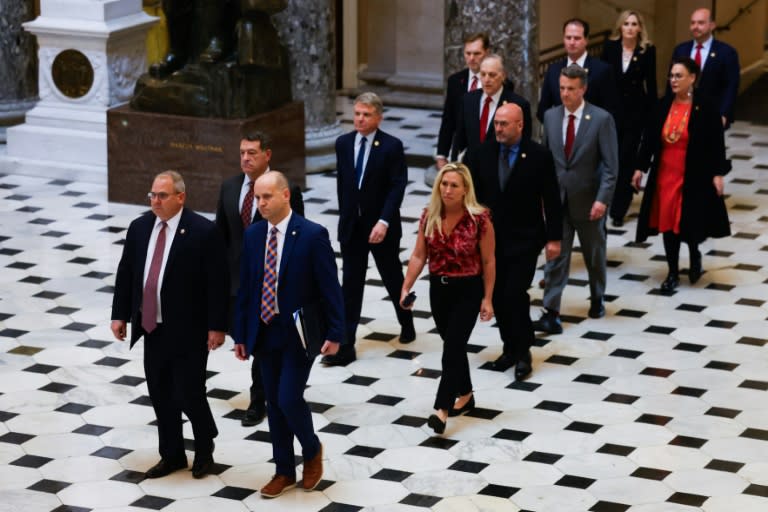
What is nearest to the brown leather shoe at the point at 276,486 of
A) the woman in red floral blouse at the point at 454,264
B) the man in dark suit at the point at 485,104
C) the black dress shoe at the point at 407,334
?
the woman in red floral blouse at the point at 454,264

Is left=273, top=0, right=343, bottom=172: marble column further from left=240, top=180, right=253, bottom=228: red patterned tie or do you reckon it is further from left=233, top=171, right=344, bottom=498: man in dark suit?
left=233, top=171, right=344, bottom=498: man in dark suit

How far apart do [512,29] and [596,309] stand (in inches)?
152

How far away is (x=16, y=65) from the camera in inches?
672

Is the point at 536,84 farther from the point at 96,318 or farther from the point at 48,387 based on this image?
Result: the point at 48,387

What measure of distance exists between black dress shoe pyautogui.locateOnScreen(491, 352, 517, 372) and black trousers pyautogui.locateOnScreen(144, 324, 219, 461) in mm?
2443

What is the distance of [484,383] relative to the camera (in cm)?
1009

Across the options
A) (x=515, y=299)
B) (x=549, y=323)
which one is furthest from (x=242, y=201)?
(x=549, y=323)

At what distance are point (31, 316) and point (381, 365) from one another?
2.70 m

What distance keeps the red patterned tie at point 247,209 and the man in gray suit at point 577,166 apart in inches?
104

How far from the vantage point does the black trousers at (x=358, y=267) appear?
33.9 feet

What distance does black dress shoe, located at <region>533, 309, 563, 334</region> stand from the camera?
11.0 meters

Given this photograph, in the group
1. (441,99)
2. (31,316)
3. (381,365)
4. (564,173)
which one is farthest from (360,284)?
(441,99)

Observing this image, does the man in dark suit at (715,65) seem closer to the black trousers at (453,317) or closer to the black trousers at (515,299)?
the black trousers at (515,299)

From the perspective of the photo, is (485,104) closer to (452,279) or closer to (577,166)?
(577,166)
